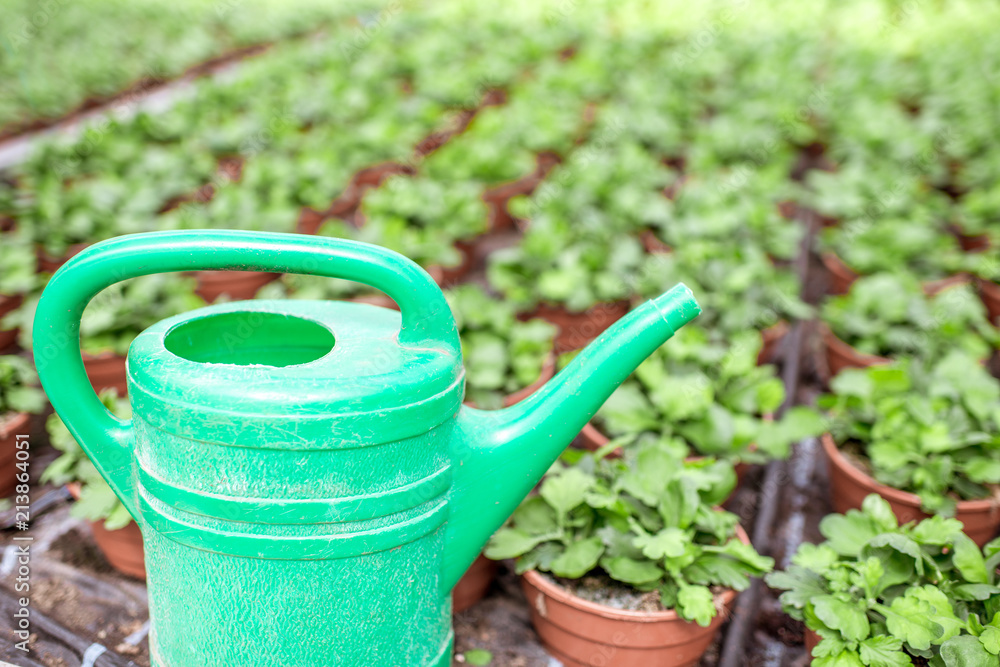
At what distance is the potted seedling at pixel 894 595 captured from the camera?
1276 mm

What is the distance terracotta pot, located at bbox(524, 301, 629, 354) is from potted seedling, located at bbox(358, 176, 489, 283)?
A: 0.45 metres

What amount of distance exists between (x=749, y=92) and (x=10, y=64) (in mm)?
4981

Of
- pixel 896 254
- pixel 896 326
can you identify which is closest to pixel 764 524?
pixel 896 326

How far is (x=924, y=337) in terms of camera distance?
2504 mm

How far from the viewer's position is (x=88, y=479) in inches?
64.7

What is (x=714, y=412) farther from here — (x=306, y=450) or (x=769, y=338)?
(x=306, y=450)

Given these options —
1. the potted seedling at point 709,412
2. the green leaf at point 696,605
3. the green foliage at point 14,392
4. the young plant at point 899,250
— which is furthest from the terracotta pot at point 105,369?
the young plant at point 899,250

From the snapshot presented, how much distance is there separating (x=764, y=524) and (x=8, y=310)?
2453mm

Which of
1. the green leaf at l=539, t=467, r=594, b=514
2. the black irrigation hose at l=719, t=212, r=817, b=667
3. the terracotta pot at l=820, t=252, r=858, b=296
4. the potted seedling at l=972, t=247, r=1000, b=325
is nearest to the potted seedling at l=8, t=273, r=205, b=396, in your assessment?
the green leaf at l=539, t=467, r=594, b=514

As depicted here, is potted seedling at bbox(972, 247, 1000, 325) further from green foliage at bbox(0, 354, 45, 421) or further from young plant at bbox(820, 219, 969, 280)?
green foliage at bbox(0, 354, 45, 421)

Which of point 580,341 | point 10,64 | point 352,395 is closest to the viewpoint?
point 352,395

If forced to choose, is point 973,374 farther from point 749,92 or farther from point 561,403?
point 749,92

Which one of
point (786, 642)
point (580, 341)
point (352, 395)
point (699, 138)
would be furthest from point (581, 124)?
point (352, 395)

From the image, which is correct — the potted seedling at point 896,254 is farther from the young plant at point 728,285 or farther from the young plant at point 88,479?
the young plant at point 88,479
